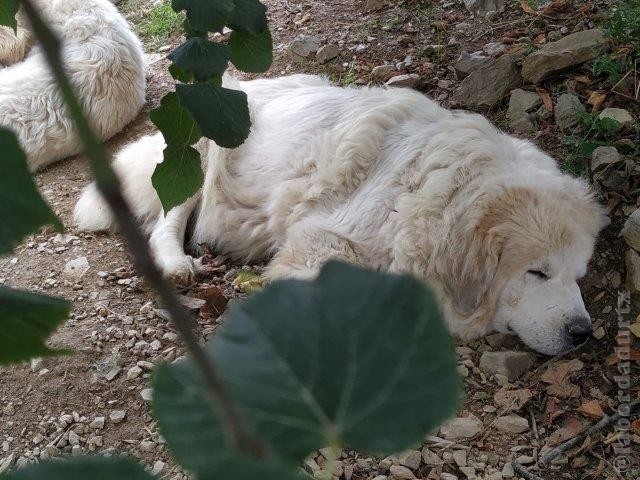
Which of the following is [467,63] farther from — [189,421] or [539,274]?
[189,421]

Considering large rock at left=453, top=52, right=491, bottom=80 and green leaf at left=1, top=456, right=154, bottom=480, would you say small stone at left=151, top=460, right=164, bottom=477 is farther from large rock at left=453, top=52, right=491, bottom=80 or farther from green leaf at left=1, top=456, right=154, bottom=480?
large rock at left=453, top=52, right=491, bottom=80

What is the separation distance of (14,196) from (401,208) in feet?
9.06

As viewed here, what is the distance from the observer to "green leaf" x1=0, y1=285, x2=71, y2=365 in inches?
22.9

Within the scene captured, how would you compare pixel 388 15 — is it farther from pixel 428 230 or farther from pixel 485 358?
pixel 485 358

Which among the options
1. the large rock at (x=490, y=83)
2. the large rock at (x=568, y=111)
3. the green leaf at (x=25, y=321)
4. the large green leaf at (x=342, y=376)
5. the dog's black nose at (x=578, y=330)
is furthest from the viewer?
the large rock at (x=490, y=83)

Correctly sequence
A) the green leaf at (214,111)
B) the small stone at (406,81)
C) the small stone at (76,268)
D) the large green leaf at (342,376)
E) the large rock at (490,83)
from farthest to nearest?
the small stone at (406,81) < the large rock at (490,83) < the small stone at (76,268) < the green leaf at (214,111) < the large green leaf at (342,376)

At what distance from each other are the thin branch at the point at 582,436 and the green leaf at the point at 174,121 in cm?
161

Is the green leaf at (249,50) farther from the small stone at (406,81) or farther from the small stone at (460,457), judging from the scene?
the small stone at (406,81)

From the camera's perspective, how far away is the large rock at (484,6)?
16.2ft

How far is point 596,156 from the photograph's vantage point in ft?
11.5

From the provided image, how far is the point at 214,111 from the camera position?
1953 millimetres

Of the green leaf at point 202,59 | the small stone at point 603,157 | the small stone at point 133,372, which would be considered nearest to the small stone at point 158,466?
the small stone at point 133,372

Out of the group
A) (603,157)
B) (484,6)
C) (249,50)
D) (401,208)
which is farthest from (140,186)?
(484,6)

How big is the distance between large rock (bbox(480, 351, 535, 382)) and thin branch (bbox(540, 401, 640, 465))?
1.29 feet
